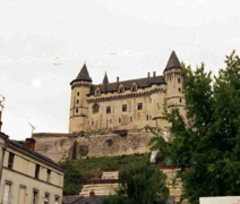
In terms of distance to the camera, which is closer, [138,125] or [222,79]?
[222,79]

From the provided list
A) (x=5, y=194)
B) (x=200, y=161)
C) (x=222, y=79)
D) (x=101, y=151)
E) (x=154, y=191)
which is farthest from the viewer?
(x=101, y=151)

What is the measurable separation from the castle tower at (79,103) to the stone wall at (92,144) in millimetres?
3757

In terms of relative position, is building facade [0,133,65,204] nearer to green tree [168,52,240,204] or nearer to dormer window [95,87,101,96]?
green tree [168,52,240,204]

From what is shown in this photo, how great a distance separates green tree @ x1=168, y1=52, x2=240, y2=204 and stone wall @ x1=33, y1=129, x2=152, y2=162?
59487 millimetres

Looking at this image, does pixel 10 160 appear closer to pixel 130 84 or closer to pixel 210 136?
pixel 210 136

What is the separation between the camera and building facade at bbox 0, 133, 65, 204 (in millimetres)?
25547

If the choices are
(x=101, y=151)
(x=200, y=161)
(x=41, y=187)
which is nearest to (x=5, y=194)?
(x=41, y=187)

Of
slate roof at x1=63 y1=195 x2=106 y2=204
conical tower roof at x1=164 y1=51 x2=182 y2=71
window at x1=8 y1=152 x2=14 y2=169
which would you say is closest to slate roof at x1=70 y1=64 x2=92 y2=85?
conical tower roof at x1=164 y1=51 x2=182 y2=71

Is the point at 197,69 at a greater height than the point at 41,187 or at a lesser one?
greater

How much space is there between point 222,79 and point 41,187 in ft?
60.0

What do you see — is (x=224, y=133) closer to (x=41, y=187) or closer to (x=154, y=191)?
(x=154, y=191)

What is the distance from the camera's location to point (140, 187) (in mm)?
28531

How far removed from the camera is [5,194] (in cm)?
2534

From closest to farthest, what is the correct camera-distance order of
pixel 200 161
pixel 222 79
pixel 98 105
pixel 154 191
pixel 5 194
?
pixel 200 161 → pixel 222 79 → pixel 5 194 → pixel 154 191 → pixel 98 105
